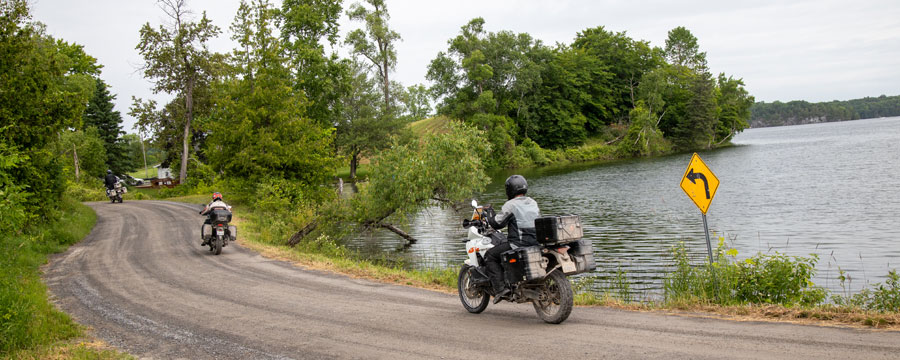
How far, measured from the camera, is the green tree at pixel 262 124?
28797mm

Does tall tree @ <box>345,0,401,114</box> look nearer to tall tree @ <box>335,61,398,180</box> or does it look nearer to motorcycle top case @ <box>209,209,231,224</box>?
tall tree @ <box>335,61,398,180</box>

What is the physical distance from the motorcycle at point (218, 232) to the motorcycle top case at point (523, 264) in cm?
1078

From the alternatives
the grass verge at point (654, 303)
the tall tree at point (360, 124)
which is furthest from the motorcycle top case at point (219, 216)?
the tall tree at point (360, 124)

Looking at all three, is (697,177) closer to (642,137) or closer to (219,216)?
(219,216)

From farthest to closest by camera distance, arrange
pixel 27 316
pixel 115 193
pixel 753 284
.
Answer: pixel 115 193 < pixel 753 284 < pixel 27 316

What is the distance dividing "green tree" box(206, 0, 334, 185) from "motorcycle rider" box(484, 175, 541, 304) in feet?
74.3

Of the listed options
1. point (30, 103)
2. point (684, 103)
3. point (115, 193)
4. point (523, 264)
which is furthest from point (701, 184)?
point (684, 103)

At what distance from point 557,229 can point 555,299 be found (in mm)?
923

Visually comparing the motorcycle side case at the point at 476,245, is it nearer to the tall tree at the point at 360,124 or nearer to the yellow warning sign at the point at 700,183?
the yellow warning sign at the point at 700,183

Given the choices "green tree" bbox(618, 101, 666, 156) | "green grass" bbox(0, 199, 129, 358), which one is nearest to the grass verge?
"green grass" bbox(0, 199, 129, 358)

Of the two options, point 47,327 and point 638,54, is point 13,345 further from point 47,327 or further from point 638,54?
point 638,54

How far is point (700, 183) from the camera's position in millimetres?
9586

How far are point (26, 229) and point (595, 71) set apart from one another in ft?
276

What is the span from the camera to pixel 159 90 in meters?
44.0
